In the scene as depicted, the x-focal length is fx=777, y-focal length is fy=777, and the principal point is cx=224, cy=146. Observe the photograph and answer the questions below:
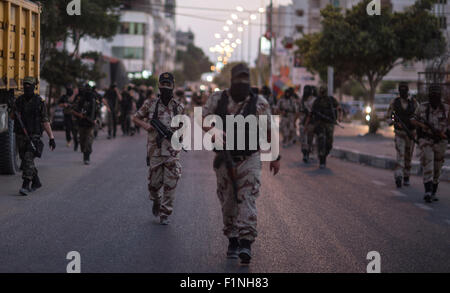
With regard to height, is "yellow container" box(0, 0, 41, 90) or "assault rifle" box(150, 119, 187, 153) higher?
"yellow container" box(0, 0, 41, 90)

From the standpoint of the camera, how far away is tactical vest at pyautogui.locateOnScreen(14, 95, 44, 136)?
11.5 metres

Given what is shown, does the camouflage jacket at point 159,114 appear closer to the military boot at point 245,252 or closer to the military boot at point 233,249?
the military boot at point 233,249

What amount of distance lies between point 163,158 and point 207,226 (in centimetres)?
100

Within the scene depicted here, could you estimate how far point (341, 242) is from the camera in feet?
26.8

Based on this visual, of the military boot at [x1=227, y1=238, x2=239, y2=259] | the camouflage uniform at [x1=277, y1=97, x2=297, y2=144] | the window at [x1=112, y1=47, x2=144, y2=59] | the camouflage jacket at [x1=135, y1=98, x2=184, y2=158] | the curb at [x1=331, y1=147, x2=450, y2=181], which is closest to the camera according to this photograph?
the military boot at [x1=227, y1=238, x2=239, y2=259]

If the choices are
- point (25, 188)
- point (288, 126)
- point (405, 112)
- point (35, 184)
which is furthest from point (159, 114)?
point (288, 126)

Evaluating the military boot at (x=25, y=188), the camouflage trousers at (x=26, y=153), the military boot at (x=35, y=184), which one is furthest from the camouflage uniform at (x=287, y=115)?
the camouflage trousers at (x=26, y=153)

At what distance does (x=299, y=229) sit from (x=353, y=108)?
46515mm

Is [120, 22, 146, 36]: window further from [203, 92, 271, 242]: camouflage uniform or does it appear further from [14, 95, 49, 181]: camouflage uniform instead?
[203, 92, 271, 242]: camouflage uniform

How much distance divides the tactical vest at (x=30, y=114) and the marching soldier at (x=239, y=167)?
5.08 meters

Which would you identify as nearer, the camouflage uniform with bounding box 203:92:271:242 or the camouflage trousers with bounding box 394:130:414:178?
the camouflage uniform with bounding box 203:92:271:242

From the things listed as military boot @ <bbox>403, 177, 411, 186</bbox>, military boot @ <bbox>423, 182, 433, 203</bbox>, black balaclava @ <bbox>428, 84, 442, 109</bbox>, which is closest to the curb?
military boot @ <bbox>403, 177, 411, 186</bbox>
